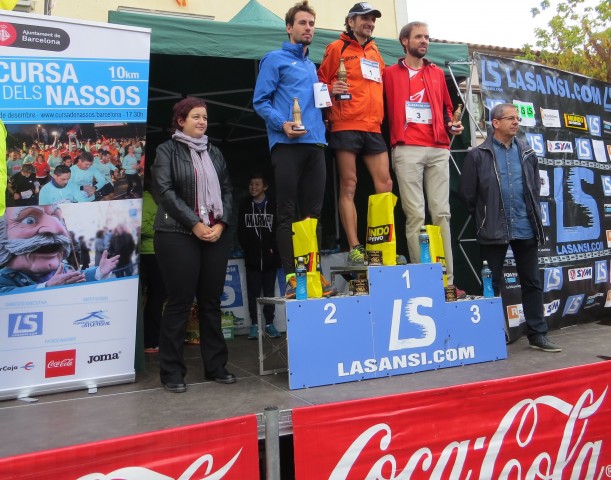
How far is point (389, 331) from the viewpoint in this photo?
3.26 m

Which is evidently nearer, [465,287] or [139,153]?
[139,153]

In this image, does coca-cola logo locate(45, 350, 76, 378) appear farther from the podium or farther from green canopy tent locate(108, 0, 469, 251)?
green canopy tent locate(108, 0, 469, 251)

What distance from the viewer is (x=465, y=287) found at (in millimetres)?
5059

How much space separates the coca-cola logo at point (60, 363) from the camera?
305 cm

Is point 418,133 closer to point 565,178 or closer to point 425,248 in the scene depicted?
point 425,248

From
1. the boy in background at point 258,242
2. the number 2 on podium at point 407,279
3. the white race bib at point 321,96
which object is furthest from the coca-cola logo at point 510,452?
the boy in background at point 258,242

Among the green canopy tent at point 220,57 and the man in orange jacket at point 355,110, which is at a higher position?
the green canopy tent at point 220,57

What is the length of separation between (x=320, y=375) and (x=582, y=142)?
148 inches

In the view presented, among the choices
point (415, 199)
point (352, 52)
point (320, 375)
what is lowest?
point (320, 375)

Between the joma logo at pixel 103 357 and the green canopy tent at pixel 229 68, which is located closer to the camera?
the joma logo at pixel 103 357

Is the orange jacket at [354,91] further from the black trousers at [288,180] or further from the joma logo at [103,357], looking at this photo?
the joma logo at [103,357]

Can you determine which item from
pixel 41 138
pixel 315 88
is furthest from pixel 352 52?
pixel 41 138

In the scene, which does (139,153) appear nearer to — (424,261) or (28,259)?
(28,259)

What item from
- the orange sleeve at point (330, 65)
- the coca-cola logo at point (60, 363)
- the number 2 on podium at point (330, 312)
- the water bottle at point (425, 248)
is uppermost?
the orange sleeve at point (330, 65)
